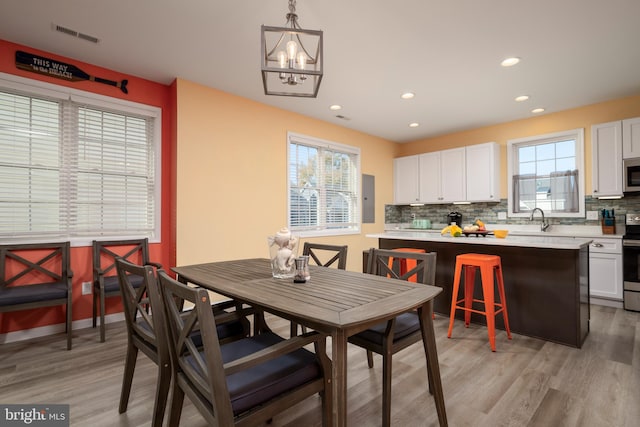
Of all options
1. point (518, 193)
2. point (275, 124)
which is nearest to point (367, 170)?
point (275, 124)

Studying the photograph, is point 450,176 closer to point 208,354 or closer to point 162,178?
point 162,178

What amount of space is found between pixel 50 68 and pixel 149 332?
2953 millimetres

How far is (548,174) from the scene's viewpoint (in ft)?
15.1

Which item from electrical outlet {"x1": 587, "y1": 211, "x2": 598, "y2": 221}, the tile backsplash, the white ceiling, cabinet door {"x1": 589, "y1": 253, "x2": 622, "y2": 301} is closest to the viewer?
the white ceiling

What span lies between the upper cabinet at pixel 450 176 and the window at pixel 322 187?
1.18 metres

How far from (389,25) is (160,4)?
176cm

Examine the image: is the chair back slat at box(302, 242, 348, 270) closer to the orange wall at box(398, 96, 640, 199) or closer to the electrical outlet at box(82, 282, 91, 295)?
the electrical outlet at box(82, 282, 91, 295)

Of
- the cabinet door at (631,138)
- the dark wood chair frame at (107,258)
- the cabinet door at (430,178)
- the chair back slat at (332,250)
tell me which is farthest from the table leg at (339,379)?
the cabinet door at (430,178)

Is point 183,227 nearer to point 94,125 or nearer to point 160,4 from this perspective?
point 94,125

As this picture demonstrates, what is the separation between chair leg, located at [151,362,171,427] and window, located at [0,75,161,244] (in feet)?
7.72

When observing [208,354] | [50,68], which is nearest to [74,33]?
[50,68]

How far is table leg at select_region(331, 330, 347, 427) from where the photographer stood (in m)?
1.11

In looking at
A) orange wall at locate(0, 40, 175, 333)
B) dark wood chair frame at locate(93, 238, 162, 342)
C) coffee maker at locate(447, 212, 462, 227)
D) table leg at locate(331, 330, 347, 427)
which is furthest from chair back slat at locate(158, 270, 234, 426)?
coffee maker at locate(447, 212, 462, 227)

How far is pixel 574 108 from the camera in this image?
4.36m
